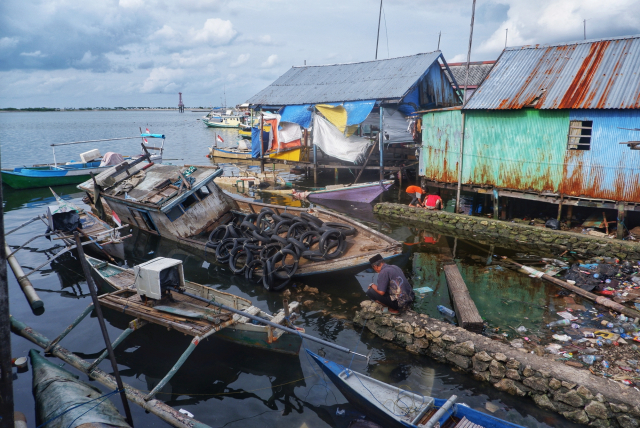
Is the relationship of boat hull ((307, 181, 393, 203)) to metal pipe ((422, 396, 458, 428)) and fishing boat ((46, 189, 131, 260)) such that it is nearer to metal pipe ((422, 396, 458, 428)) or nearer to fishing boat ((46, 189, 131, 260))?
fishing boat ((46, 189, 131, 260))

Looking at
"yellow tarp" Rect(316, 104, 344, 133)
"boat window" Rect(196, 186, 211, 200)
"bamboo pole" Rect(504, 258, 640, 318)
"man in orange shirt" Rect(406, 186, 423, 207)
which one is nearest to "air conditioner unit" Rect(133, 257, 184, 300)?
"boat window" Rect(196, 186, 211, 200)

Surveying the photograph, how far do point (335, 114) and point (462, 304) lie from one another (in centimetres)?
1431

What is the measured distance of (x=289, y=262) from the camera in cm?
1170

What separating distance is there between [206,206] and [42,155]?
124ft

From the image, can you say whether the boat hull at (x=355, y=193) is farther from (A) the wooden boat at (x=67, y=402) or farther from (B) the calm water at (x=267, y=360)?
(A) the wooden boat at (x=67, y=402)

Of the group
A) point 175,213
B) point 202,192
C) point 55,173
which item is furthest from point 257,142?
point 175,213

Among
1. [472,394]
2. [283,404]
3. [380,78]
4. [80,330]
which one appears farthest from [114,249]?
[380,78]

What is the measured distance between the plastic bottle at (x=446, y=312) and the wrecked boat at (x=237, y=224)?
179cm

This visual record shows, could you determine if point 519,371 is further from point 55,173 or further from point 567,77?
point 55,173

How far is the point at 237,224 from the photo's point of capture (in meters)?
15.0

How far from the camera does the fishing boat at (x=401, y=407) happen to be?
5656 mm

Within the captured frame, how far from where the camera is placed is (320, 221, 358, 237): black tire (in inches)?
478

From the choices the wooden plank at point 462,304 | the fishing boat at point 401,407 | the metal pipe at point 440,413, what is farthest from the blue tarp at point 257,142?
the metal pipe at point 440,413

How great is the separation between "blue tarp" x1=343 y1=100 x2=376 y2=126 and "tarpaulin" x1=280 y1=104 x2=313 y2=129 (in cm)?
256
